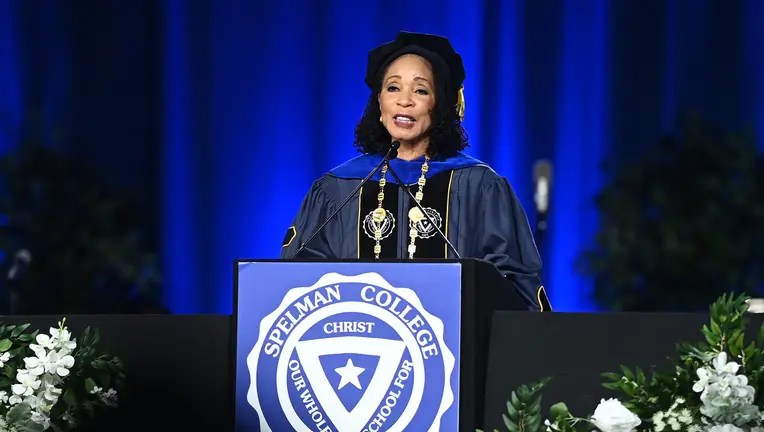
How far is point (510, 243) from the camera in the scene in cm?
346

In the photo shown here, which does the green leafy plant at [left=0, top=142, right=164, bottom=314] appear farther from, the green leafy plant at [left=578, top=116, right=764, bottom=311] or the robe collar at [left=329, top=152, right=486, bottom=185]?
the robe collar at [left=329, top=152, right=486, bottom=185]

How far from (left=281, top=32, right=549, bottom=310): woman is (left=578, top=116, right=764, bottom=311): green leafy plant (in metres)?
2.15

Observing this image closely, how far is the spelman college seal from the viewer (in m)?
2.57

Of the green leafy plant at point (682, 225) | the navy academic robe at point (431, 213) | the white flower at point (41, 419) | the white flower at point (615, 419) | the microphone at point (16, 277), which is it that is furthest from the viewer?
the green leafy plant at point (682, 225)

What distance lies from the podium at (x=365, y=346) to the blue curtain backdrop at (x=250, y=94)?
131 inches

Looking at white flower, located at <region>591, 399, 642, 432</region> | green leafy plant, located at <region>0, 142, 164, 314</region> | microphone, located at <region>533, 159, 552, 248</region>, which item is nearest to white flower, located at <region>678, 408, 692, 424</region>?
white flower, located at <region>591, 399, 642, 432</region>

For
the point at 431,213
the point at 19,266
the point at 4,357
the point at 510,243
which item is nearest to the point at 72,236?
the point at 19,266

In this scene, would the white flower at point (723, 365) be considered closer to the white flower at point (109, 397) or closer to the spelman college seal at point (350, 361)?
the spelman college seal at point (350, 361)

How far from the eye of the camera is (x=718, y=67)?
19.0ft

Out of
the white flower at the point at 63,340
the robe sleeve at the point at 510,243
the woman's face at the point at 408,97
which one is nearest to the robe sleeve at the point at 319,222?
the woman's face at the point at 408,97

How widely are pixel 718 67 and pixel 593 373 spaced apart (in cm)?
356

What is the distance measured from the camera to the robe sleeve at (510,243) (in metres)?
3.32

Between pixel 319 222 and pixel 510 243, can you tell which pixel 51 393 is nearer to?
pixel 319 222

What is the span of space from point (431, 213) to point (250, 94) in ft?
8.97
